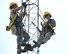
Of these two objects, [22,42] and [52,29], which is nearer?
[22,42]

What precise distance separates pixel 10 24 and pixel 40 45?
1.85 metres

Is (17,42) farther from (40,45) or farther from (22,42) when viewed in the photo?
(40,45)

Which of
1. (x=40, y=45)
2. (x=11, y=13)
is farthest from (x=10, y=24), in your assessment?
(x=40, y=45)

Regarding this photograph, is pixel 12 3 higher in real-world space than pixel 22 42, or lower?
higher

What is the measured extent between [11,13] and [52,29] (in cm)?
226

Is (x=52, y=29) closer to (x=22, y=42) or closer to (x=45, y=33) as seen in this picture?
(x=45, y=33)

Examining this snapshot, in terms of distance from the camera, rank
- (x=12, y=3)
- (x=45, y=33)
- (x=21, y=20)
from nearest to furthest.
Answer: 1. (x=21, y=20)
2. (x=12, y=3)
3. (x=45, y=33)

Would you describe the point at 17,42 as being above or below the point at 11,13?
below

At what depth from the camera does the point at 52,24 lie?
19.3 metres

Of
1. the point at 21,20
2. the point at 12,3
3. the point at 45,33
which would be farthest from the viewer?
the point at 45,33

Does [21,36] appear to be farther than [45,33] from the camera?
No

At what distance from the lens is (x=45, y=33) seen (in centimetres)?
1925

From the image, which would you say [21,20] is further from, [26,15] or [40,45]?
[40,45]

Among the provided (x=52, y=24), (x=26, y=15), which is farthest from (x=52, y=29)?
(x=26, y=15)
